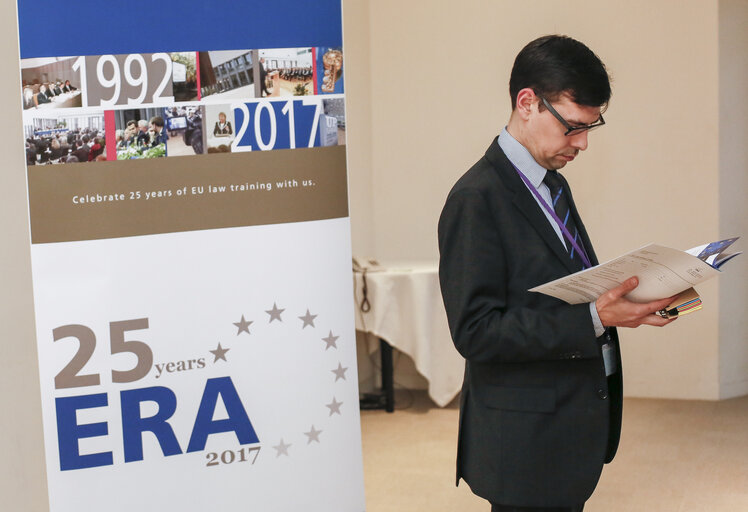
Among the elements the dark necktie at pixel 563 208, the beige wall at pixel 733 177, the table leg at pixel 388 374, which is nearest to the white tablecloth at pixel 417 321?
the table leg at pixel 388 374

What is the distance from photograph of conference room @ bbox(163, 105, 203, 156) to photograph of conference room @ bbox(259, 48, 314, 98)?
0.17m

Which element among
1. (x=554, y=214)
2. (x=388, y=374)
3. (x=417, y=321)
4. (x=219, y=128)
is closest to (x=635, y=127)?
(x=417, y=321)

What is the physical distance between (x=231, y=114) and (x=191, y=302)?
44cm

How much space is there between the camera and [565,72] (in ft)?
5.95

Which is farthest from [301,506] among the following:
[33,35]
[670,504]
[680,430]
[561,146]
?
[680,430]

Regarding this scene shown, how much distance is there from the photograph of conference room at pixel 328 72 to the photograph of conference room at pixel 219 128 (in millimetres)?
230

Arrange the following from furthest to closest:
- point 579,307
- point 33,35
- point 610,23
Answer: point 610,23
point 33,35
point 579,307

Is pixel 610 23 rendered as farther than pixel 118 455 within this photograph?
Yes

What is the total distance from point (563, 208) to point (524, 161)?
0.56 feet

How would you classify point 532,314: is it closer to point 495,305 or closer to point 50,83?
point 495,305

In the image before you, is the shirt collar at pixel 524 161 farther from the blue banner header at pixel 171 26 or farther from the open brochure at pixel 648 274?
the blue banner header at pixel 171 26

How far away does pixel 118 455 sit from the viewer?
2047 millimetres

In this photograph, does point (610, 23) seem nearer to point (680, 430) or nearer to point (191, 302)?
point (680, 430)

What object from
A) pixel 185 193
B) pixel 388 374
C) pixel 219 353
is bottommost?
pixel 388 374
